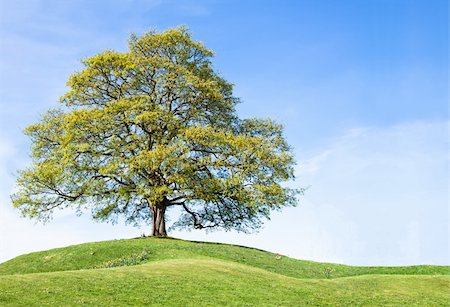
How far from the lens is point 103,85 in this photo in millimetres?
50625

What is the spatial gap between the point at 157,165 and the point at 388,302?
23.4 metres

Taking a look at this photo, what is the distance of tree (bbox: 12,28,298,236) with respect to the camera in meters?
46.9

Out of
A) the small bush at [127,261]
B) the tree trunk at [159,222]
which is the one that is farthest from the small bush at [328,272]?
the tree trunk at [159,222]

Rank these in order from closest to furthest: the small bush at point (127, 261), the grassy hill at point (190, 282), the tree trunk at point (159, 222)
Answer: the grassy hill at point (190, 282)
the small bush at point (127, 261)
the tree trunk at point (159, 222)

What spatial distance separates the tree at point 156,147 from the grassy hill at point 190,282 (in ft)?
23.3

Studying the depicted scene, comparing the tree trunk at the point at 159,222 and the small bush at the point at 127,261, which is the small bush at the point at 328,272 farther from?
the tree trunk at the point at 159,222

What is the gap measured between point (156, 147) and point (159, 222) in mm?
6456

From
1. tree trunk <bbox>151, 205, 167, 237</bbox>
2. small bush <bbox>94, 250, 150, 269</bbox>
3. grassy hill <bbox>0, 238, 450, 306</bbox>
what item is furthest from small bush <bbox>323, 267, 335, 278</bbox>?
tree trunk <bbox>151, 205, 167, 237</bbox>

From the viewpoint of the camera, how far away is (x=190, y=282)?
83.3ft

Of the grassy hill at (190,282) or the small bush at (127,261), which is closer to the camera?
the grassy hill at (190,282)

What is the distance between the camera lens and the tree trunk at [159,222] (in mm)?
48031

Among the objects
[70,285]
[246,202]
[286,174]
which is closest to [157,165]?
[246,202]

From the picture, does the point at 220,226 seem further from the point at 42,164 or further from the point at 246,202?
the point at 42,164

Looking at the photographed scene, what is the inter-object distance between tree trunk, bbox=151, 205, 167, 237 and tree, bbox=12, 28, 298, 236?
0.28ft
